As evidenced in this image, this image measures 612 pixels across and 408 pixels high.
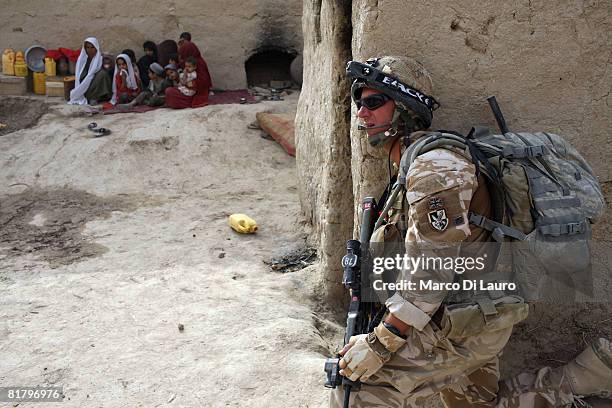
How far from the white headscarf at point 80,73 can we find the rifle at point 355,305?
793 centimetres

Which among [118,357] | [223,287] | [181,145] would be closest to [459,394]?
[118,357]

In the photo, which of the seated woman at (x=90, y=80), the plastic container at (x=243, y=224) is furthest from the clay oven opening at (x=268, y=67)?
the plastic container at (x=243, y=224)

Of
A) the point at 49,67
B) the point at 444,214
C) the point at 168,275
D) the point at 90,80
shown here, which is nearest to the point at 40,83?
the point at 49,67

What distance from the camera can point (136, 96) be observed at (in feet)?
33.4

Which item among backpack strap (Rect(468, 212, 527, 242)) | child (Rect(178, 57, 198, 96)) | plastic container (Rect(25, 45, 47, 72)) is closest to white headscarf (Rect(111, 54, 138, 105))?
child (Rect(178, 57, 198, 96))

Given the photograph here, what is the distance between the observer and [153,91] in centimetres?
1021

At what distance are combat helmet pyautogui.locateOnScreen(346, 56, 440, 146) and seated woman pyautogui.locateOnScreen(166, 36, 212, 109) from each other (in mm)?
7090

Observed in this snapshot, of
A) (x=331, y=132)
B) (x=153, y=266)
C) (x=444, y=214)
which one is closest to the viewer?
(x=444, y=214)

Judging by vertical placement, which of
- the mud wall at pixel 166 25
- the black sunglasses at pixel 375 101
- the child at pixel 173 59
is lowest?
the child at pixel 173 59

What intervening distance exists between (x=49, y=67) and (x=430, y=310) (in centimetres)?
922

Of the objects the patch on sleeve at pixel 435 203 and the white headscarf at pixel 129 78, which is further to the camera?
the white headscarf at pixel 129 78

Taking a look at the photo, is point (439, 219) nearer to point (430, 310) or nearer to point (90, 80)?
point (430, 310)

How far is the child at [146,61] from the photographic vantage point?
10445mm

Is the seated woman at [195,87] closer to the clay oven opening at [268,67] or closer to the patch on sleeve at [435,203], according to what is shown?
the clay oven opening at [268,67]
